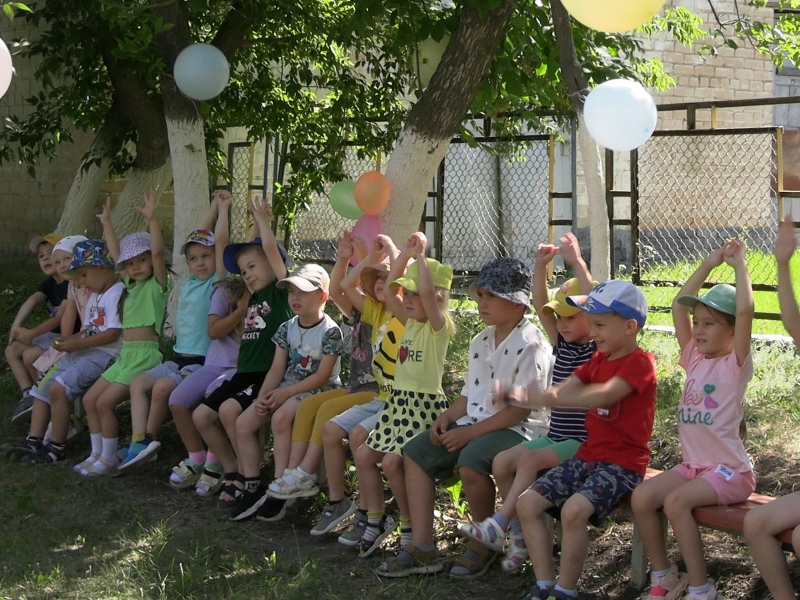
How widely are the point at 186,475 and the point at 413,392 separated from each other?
1.68 metres

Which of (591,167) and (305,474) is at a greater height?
(591,167)

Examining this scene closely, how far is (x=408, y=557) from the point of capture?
412 centimetres

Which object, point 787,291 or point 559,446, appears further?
point 559,446

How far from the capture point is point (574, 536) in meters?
3.48

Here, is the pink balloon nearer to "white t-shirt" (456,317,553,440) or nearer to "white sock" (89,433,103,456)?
"white t-shirt" (456,317,553,440)

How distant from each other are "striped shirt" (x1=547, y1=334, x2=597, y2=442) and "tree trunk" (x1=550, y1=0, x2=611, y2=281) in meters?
0.60

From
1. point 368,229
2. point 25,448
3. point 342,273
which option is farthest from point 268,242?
point 25,448

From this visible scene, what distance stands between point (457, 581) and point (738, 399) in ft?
4.40

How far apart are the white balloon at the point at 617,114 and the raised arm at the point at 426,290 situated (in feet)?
3.05

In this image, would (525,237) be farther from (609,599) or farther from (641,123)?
(609,599)

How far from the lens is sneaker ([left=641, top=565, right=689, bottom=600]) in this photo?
136 inches

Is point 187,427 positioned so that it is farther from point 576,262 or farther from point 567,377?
point 576,262

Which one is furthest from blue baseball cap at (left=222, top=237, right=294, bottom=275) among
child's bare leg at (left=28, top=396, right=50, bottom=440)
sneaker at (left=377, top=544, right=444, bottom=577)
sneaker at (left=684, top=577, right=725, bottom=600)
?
sneaker at (left=684, top=577, right=725, bottom=600)

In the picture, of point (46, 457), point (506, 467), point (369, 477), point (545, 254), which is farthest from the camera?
point (46, 457)
